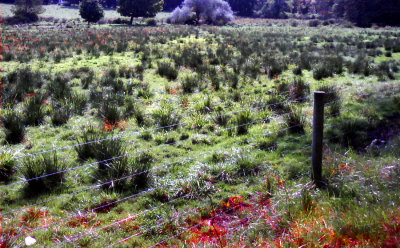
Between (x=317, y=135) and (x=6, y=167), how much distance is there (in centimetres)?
451

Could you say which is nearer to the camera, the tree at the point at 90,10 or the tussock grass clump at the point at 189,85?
the tussock grass clump at the point at 189,85

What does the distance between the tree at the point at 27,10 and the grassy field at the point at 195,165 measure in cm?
4358

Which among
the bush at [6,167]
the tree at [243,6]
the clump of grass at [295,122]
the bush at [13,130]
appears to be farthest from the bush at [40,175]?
the tree at [243,6]

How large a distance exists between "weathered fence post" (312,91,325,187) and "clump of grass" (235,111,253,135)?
2552mm

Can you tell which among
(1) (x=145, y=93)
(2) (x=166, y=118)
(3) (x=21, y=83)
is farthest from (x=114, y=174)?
(3) (x=21, y=83)

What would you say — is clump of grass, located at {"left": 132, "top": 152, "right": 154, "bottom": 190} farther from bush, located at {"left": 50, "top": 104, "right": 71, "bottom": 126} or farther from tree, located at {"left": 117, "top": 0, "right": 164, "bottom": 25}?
tree, located at {"left": 117, "top": 0, "right": 164, "bottom": 25}

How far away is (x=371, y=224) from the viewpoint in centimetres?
297

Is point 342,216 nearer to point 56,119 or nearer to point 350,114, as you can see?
point 350,114

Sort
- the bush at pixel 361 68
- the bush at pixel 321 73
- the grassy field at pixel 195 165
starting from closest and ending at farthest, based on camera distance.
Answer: the grassy field at pixel 195 165 → the bush at pixel 321 73 → the bush at pixel 361 68

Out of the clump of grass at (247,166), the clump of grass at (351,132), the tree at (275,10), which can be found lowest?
the clump of grass at (247,166)

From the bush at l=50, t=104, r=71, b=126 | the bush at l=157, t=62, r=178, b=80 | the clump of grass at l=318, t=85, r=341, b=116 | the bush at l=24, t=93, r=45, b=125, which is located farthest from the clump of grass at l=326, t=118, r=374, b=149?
the bush at l=157, t=62, r=178, b=80

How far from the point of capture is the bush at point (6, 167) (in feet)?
15.8

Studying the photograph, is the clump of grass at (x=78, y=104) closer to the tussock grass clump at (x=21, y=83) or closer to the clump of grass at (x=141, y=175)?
the tussock grass clump at (x=21, y=83)

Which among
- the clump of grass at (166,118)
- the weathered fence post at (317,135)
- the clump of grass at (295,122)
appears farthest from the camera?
the clump of grass at (166,118)
